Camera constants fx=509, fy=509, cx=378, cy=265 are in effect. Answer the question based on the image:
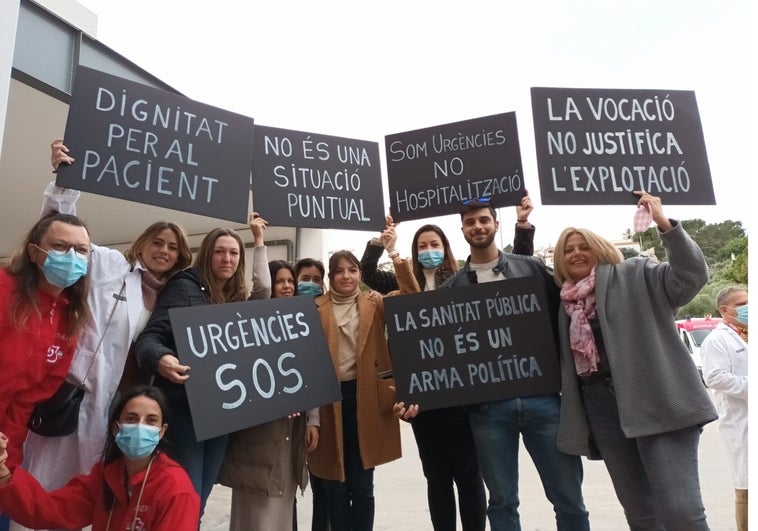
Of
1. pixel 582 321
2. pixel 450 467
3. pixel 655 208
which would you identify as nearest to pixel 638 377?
pixel 582 321

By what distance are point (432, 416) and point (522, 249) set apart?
1.14 meters

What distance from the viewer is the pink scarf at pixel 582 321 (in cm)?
244

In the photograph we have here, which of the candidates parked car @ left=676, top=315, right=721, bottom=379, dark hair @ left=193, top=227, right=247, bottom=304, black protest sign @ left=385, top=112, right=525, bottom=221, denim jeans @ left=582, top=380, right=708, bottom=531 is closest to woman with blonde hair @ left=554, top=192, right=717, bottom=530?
denim jeans @ left=582, top=380, right=708, bottom=531

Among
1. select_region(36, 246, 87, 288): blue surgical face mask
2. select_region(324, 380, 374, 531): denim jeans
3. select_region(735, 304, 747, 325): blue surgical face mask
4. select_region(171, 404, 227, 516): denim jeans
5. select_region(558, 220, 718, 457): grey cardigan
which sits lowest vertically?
select_region(324, 380, 374, 531): denim jeans

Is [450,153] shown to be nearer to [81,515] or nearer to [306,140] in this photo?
[306,140]

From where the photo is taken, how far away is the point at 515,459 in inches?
103

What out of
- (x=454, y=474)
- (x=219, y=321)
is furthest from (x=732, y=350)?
(x=219, y=321)

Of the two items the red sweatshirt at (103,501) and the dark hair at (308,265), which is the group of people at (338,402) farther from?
the dark hair at (308,265)

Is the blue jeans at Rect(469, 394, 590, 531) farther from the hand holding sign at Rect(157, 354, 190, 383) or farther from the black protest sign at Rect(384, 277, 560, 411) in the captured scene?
the hand holding sign at Rect(157, 354, 190, 383)

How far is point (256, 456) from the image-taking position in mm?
2746

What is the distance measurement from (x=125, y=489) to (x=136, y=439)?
0.78ft

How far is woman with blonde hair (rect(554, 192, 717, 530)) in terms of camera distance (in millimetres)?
2213

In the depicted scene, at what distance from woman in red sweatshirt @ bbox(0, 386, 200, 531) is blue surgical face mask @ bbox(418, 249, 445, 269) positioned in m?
1.65

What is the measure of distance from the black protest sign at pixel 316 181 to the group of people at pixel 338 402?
238mm
